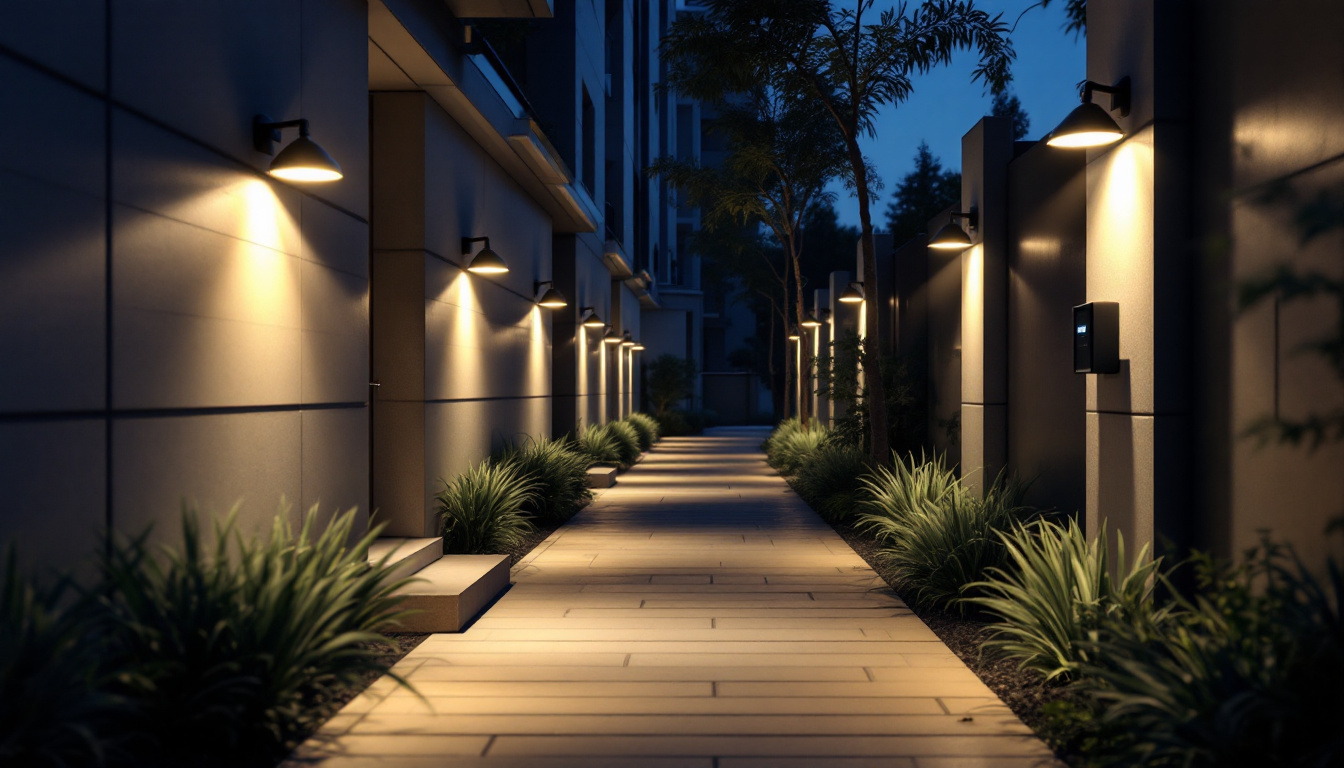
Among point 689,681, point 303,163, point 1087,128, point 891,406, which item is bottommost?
point 689,681

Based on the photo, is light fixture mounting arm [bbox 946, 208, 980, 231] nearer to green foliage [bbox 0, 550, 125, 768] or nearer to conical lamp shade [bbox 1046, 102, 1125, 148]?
conical lamp shade [bbox 1046, 102, 1125, 148]

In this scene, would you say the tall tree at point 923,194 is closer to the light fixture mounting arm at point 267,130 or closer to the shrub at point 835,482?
the shrub at point 835,482

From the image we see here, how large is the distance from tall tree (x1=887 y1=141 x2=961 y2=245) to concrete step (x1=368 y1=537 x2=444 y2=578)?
3134 centimetres

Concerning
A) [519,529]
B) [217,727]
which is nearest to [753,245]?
[519,529]

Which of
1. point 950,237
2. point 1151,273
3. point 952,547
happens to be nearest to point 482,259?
point 950,237

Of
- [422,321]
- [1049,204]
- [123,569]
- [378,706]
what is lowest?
[378,706]

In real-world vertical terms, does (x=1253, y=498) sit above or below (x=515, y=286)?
below

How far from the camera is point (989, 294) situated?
31.1ft

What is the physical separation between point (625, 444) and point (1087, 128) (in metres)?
15.0

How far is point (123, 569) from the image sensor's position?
3418mm

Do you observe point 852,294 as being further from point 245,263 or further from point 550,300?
point 245,263

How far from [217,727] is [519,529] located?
608cm

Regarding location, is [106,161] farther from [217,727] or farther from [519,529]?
[519,529]

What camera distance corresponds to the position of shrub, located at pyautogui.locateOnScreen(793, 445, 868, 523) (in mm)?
10961
